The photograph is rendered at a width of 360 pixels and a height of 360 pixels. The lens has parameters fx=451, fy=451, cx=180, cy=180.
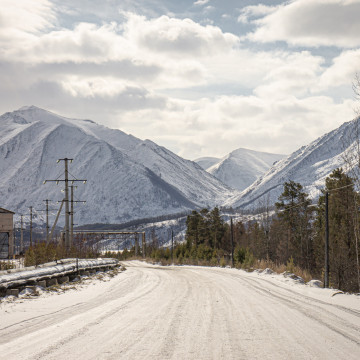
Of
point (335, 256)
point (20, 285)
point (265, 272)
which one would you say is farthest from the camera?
point (335, 256)

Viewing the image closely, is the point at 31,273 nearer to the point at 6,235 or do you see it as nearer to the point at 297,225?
the point at 297,225

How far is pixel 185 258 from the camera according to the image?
2598 inches

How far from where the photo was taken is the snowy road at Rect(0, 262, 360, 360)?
7.21m

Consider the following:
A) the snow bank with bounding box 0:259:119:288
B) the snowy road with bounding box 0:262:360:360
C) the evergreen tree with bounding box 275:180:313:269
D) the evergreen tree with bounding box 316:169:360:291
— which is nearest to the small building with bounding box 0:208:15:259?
the evergreen tree with bounding box 275:180:313:269

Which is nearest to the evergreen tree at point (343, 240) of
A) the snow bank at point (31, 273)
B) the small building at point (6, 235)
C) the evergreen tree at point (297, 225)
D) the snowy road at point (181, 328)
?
the evergreen tree at point (297, 225)

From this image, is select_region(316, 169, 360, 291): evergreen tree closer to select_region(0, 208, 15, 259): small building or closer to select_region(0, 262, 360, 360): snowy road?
select_region(0, 262, 360, 360): snowy road

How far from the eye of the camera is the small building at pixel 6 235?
219 ft

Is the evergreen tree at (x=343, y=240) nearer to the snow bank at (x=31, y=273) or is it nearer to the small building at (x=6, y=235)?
the snow bank at (x=31, y=273)

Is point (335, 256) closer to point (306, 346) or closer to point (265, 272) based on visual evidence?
point (265, 272)

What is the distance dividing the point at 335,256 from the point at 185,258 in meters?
30.4

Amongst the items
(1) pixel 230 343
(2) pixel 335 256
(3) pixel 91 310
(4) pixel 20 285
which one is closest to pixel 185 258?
(2) pixel 335 256

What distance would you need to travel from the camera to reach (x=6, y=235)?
224ft

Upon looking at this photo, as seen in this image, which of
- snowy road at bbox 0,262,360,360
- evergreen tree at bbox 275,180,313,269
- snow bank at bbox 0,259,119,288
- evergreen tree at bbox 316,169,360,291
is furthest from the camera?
evergreen tree at bbox 275,180,313,269

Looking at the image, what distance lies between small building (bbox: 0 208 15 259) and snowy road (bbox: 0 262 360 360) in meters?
56.3
